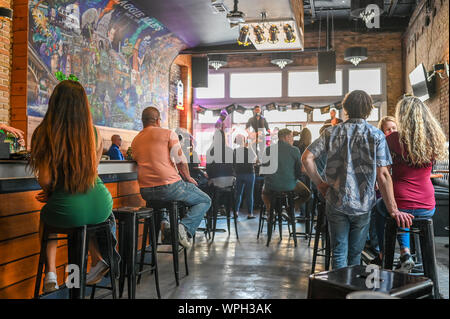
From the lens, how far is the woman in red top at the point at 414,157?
2654 mm

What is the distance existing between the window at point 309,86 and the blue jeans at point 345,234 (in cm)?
967

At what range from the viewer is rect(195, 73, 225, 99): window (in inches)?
486

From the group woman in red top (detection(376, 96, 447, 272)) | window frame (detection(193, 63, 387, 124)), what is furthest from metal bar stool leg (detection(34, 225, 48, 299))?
window frame (detection(193, 63, 387, 124))

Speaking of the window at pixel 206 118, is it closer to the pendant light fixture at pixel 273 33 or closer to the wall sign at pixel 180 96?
the wall sign at pixel 180 96

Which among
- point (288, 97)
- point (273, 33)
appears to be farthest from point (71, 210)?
point (288, 97)

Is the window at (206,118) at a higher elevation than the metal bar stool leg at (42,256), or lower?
higher

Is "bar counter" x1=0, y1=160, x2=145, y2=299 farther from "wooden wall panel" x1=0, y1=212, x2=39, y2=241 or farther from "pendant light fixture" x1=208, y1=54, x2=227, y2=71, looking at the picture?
"pendant light fixture" x1=208, y1=54, x2=227, y2=71

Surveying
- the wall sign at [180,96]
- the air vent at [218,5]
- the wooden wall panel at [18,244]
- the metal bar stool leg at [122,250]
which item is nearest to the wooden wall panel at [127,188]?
the metal bar stool leg at [122,250]

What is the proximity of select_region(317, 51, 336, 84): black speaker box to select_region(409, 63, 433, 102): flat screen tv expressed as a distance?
1745 mm

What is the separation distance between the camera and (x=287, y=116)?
476 inches

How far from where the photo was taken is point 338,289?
1578 millimetres

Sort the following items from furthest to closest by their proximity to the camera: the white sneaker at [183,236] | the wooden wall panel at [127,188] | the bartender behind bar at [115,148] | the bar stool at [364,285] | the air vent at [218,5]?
the bartender behind bar at [115,148], the air vent at [218,5], the wooden wall panel at [127,188], the white sneaker at [183,236], the bar stool at [364,285]

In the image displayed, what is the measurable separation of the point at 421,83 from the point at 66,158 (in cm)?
773

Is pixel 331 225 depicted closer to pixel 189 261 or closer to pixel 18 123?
pixel 189 261
